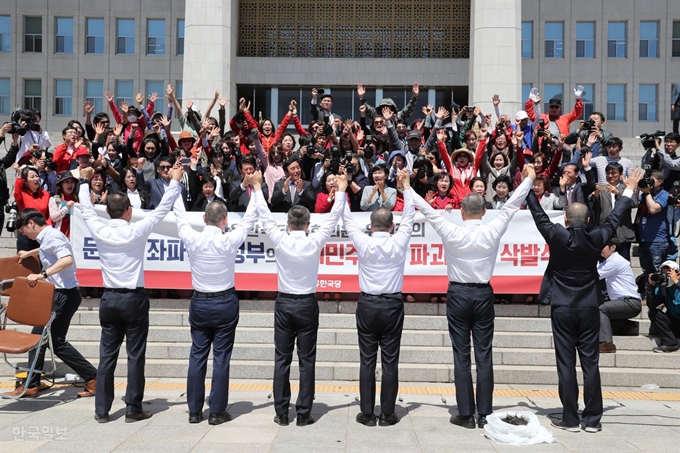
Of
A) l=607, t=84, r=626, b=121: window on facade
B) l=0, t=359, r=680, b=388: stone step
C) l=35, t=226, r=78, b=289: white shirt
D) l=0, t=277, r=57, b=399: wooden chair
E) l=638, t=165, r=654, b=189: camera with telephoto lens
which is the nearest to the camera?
l=0, t=277, r=57, b=399: wooden chair

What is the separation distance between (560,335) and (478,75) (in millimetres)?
16987

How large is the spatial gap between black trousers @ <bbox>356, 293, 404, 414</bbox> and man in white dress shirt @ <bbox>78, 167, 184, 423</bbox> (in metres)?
2.33

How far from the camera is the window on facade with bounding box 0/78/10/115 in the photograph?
1307 inches

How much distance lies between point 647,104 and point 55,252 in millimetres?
30464

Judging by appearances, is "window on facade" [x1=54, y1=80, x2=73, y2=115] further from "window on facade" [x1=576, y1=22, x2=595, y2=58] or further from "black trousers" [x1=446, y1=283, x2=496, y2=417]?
"black trousers" [x1=446, y1=283, x2=496, y2=417]

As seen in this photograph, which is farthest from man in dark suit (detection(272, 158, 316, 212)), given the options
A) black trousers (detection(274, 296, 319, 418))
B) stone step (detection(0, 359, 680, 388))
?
black trousers (detection(274, 296, 319, 418))

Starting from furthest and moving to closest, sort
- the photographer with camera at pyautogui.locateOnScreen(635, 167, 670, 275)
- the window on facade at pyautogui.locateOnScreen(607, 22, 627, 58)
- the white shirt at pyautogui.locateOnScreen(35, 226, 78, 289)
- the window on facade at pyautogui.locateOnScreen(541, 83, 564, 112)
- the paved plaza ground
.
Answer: the window on facade at pyautogui.locateOnScreen(607, 22, 627, 58), the window on facade at pyautogui.locateOnScreen(541, 83, 564, 112), the photographer with camera at pyautogui.locateOnScreen(635, 167, 670, 275), the white shirt at pyautogui.locateOnScreen(35, 226, 78, 289), the paved plaza ground

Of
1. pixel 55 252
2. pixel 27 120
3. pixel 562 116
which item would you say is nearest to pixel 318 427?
pixel 55 252

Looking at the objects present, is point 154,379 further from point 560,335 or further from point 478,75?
point 478,75

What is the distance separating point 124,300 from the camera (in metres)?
7.66

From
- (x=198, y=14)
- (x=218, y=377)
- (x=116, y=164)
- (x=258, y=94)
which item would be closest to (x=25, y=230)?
(x=218, y=377)

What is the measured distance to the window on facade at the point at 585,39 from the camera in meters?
32.7

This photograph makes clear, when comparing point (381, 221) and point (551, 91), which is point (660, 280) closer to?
point (381, 221)

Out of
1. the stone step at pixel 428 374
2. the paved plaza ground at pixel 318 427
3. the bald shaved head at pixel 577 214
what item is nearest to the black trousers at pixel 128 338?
the paved plaza ground at pixel 318 427
